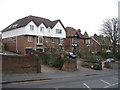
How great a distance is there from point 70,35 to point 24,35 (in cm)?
1608

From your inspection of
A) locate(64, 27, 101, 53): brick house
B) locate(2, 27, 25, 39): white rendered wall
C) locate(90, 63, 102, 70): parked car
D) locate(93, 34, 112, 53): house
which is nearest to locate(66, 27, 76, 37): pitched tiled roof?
locate(64, 27, 101, 53): brick house

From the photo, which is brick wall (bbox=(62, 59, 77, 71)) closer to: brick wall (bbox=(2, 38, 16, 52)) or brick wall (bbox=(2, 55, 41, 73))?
brick wall (bbox=(2, 55, 41, 73))

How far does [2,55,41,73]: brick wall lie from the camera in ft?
50.3

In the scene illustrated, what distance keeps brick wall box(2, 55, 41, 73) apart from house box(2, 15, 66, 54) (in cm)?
1241

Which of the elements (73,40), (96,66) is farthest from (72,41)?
(96,66)

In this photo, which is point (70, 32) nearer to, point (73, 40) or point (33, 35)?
point (73, 40)

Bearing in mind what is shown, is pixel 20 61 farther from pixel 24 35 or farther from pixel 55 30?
pixel 55 30

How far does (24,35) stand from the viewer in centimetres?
3338

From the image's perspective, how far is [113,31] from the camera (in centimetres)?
4906

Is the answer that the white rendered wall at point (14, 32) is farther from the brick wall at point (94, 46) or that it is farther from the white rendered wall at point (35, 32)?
the brick wall at point (94, 46)

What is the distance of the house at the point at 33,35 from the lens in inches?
1320

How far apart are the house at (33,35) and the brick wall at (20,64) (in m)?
12.4

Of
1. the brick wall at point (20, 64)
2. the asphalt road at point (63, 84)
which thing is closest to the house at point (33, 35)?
the brick wall at point (20, 64)

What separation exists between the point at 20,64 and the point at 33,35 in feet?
60.8
